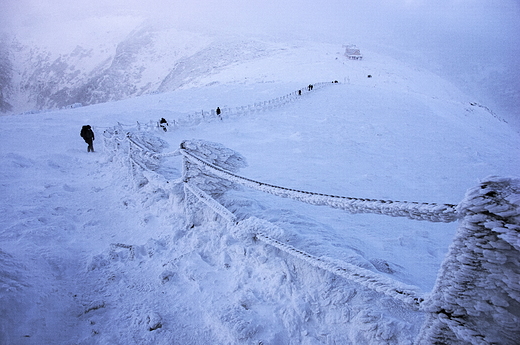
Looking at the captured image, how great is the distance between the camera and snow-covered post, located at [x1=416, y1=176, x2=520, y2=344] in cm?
115

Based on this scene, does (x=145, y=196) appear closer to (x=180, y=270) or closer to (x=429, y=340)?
(x=180, y=270)

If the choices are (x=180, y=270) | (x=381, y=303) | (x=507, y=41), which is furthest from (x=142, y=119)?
(x=507, y=41)

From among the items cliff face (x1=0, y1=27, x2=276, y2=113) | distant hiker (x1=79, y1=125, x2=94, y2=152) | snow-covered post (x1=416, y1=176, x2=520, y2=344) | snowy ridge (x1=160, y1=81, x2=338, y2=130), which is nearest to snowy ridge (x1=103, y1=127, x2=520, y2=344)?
snow-covered post (x1=416, y1=176, x2=520, y2=344)

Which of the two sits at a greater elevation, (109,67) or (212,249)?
(109,67)

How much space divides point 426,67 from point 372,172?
63055 mm

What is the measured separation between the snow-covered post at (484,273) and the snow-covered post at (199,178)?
293 cm

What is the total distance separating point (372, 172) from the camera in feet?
26.1

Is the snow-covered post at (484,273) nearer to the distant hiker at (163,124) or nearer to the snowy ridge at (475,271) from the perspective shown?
the snowy ridge at (475,271)

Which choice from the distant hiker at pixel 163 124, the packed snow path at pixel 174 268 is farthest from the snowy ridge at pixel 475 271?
the distant hiker at pixel 163 124

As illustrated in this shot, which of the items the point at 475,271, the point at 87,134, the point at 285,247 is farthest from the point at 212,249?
the point at 87,134

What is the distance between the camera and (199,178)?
152 inches

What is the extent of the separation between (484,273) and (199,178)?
3.37 metres

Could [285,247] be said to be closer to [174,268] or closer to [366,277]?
[366,277]

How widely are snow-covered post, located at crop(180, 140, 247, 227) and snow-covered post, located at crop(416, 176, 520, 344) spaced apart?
293cm
